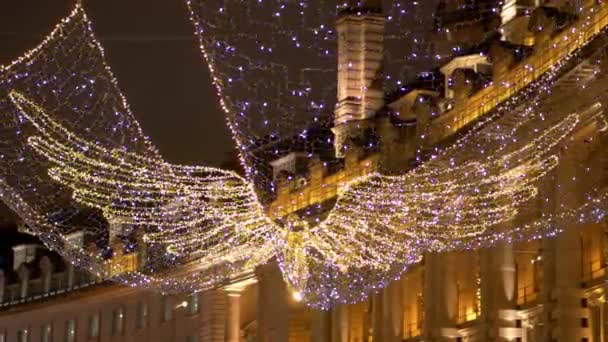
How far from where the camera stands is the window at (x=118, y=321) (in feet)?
274

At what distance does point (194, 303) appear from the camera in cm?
7644

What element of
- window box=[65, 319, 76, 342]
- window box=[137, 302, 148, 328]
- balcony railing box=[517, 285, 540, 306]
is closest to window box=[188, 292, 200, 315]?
window box=[137, 302, 148, 328]

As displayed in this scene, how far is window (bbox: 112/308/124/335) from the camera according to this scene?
83.4 metres

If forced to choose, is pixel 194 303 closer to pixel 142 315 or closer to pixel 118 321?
pixel 142 315

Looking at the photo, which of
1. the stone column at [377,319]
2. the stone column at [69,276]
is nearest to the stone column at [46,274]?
the stone column at [69,276]

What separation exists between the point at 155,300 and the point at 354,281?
3045 cm

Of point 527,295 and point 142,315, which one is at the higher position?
point 142,315

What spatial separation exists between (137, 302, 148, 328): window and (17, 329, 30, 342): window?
13.4 meters

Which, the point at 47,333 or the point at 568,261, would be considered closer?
the point at 568,261

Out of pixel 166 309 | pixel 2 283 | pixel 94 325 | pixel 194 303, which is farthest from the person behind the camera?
pixel 2 283

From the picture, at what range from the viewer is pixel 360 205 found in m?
44.8

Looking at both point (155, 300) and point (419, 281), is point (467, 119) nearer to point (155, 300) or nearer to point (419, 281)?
point (419, 281)

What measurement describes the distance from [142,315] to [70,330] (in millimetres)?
8625

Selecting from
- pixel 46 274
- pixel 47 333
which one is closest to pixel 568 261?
pixel 47 333
